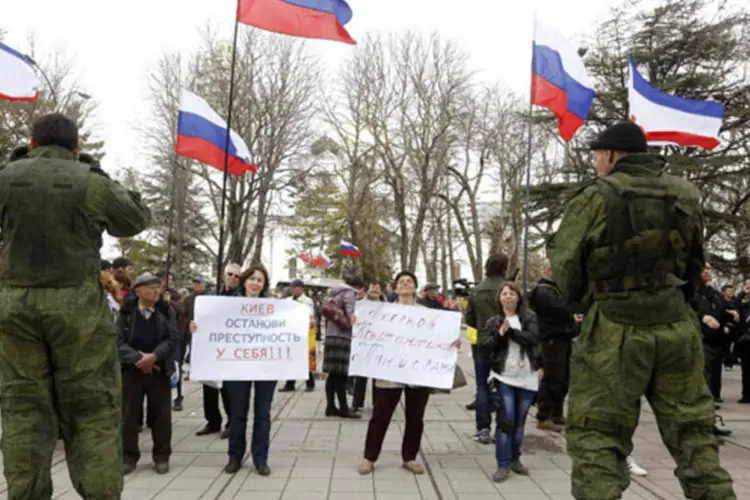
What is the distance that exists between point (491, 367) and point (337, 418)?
3.32 metres

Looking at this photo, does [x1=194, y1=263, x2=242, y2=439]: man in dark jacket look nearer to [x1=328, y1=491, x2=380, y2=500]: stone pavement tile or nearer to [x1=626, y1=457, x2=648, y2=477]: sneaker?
[x1=328, y1=491, x2=380, y2=500]: stone pavement tile

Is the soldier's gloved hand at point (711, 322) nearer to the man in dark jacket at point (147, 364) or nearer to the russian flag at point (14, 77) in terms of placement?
the man in dark jacket at point (147, 364)

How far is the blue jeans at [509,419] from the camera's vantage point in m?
5.64

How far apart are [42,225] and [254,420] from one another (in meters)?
2.98

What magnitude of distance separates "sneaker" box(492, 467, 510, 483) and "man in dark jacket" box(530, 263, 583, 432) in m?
2.30

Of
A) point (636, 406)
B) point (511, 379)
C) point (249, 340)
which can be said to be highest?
point (636, 406)

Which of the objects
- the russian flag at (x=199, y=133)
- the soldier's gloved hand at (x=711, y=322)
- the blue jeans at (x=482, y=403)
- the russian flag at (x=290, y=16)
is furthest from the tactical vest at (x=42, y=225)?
the soldier's gloved hand at (x=711, y=322)

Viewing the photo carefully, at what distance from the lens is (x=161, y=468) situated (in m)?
5.73

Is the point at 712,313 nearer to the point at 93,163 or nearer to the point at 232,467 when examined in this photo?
the point at 232,467

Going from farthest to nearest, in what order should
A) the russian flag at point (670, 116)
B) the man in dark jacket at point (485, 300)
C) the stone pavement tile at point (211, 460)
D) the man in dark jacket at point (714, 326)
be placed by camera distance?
the russian flag at point (670, 116), the man in dark jacket at point (714, 326), the man in dark jacket at point (485, 300), the stone pavement tile at point (211, 460)

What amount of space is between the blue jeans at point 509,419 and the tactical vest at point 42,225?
12.1 feet

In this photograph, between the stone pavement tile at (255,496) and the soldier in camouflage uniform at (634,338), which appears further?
the stone pavement tile at (255,496)

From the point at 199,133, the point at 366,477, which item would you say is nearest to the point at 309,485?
the point at 366,477

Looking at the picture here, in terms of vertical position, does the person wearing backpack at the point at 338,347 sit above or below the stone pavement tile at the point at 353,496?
above
